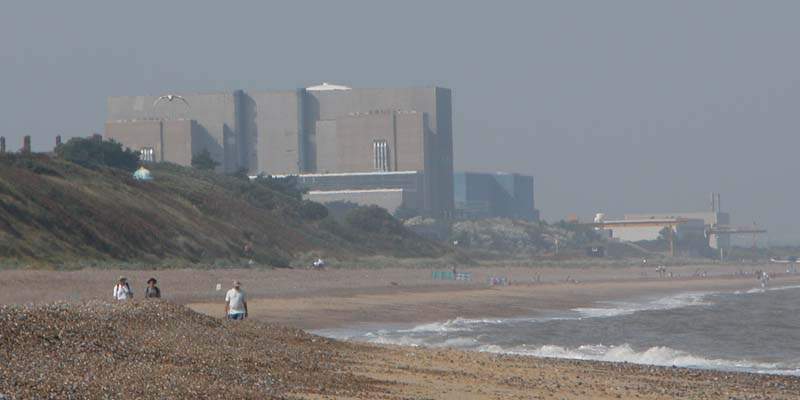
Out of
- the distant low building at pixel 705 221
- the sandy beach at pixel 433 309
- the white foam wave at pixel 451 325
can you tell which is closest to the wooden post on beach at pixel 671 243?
the distant low building at pixel 705 221

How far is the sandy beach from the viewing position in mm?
19688

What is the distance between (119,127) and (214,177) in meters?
37.8

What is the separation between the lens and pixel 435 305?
160ft

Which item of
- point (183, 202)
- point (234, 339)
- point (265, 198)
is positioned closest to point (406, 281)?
point (183, 202)

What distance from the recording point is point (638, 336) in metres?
35.1

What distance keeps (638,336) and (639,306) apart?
67.3ft

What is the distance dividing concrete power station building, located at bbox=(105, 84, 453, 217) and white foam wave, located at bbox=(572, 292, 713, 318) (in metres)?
67.3

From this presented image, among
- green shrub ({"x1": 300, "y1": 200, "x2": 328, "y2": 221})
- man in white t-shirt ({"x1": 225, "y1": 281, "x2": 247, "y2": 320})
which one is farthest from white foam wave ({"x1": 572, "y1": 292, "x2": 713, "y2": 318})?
green shrub ({"x1": 300, "y1": 200, "x2": 328, "y2": 221})

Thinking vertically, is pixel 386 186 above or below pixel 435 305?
above

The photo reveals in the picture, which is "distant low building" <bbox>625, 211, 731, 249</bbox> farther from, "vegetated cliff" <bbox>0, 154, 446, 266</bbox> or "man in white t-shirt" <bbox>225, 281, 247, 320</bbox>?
"man in white t-shirt" <bbox>225, 281, 247, 320</bbox>

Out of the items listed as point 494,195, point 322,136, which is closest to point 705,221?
point 494,195

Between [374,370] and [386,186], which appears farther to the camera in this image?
[386,186]

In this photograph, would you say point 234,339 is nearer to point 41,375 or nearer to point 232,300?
point 232,300

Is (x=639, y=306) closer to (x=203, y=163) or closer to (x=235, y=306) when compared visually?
(x=235, y=306)
